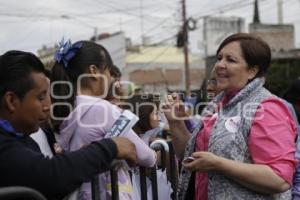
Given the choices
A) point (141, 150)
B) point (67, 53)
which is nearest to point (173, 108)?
point (141, 150)

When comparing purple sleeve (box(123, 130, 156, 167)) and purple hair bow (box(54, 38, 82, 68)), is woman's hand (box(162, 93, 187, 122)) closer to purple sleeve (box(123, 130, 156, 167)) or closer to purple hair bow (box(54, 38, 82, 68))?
purple sleeve (box(123, 130, 156, 167))

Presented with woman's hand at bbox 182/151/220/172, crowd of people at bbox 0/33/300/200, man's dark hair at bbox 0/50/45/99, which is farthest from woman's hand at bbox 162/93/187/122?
man's dark hair at bbox 0/50/45/99

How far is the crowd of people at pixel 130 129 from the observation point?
6.39 ft

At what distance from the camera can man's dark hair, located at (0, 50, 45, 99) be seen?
6.33 feet

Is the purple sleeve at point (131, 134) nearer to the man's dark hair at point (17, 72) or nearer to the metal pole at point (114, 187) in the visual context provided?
the metal pole at point (114, 187)

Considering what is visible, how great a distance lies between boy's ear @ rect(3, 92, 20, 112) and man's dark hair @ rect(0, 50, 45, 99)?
0.01 metres

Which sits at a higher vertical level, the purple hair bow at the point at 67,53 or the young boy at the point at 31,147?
the purple hair bow at the point at 67,53

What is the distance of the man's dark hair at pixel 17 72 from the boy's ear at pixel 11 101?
0.01m

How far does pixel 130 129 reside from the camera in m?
2.26

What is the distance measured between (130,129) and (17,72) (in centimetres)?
57

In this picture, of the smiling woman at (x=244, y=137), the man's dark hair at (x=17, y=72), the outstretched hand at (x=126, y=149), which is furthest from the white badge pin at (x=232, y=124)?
the man's dark hair at (x=17, y=72)

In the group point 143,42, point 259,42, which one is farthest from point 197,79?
point 259,42

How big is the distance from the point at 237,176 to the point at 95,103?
0.72 metres

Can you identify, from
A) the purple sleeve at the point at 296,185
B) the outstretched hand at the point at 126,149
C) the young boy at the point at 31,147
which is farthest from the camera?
the purple sleeve at the point at 296,185
